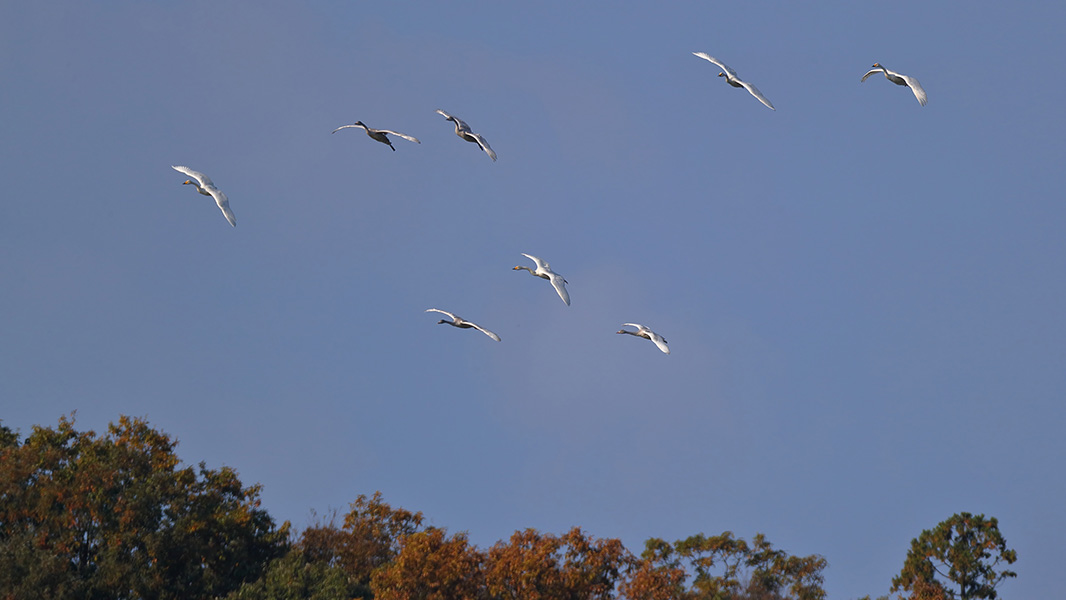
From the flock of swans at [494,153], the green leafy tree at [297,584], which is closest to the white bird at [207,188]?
the flock of swans at [494,153]

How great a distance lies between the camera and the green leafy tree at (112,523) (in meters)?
44.2

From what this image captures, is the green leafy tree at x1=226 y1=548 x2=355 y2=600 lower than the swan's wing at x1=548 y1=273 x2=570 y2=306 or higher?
lower

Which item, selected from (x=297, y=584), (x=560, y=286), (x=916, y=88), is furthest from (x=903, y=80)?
(x=297, y=584)

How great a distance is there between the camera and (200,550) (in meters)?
46.8

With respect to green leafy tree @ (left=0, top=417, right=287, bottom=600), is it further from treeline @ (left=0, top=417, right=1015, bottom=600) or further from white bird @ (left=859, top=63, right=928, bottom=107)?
white bird @ (left=859, top=63, right=928, bottom=107)

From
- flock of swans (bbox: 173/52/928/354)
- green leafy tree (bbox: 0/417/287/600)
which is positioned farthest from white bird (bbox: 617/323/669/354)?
green leafy tree (bbox: 0/417/287/600)

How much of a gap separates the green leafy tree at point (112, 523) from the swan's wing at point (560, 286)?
15.7 metres

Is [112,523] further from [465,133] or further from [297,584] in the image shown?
[465,133]

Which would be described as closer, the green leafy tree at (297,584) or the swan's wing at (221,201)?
the swan's wing at (221,201)

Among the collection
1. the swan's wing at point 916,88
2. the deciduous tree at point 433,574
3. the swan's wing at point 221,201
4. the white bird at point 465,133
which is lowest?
the deciduous tree at point 433,574

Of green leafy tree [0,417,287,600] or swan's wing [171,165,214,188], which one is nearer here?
swan's wing [171,165,214,188]

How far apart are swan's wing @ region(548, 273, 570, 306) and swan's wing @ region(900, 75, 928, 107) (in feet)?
32.3

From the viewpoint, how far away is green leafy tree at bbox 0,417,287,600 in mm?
44219

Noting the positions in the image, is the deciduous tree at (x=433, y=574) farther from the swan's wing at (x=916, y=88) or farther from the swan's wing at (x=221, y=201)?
the swan's wing at (x=916, y=88)
